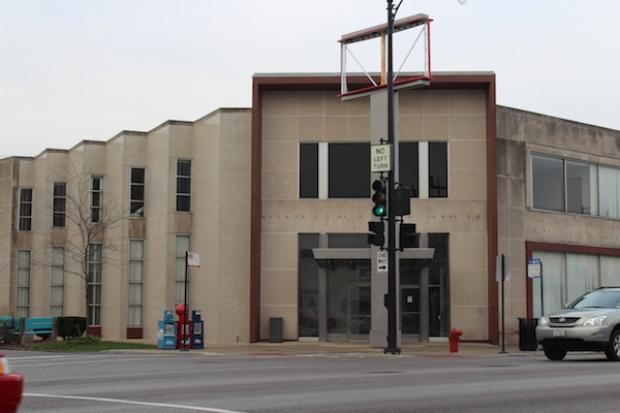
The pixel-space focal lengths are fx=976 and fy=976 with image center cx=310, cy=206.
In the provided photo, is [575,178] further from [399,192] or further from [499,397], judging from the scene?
[499,397]

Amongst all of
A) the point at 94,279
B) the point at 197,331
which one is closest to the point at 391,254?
the point at 197,331

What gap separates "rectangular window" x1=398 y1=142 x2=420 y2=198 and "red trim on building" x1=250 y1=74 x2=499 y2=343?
7.74 feet

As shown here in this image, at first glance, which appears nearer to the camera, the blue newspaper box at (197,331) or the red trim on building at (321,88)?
the blue newspaper box at (197,331)

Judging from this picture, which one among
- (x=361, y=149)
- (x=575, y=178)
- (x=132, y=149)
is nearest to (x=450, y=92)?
(x=361, y=149)

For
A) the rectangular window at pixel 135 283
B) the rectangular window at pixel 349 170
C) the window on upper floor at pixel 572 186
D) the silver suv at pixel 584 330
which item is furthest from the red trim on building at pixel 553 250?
the rectangular window at pixel 135 283

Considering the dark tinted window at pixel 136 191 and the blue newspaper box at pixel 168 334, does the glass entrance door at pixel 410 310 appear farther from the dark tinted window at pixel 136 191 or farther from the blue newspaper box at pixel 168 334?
the dark tinted window at pixel 136 191

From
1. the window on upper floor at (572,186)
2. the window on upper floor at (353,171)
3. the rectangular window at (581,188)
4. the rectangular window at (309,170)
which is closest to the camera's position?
the window on upper floor at (353,171)

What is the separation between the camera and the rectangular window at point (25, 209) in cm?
4506

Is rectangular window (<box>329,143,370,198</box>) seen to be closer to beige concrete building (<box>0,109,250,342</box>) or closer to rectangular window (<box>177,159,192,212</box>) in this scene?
beige concrete building (<box>0,109,250,342</box>)

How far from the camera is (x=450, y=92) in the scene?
35812 mm

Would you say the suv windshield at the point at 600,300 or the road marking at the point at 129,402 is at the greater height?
the suv windshield at the point at 600,300

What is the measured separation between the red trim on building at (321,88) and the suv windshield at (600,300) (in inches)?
466

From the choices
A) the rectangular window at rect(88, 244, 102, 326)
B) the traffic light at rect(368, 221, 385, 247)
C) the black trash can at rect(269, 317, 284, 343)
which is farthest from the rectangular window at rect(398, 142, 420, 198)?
the rectangular window at rect(88, 244, 102, 326)

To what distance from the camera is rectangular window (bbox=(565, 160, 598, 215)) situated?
3931 centimetres
